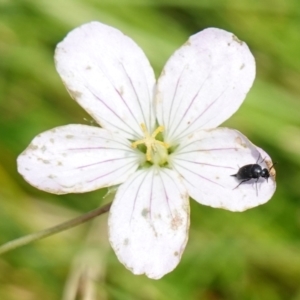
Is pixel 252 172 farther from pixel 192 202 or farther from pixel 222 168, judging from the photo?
pixel 192 202

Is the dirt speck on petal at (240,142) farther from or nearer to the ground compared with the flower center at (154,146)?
farther from the ground

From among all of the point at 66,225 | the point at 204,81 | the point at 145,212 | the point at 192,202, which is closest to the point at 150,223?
the point at 145,212

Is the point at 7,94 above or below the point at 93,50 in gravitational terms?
below

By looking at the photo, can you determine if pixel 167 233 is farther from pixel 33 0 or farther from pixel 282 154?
pixel 33 0

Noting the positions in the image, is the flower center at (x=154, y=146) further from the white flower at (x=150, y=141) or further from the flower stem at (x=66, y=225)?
the flower stem at (x=66, y=225)

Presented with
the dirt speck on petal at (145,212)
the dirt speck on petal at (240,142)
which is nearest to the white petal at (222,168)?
the dirt speck on petal at (240,142)

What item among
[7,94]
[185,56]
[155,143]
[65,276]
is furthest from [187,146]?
[7,94]
